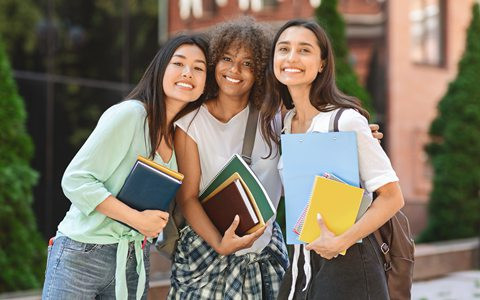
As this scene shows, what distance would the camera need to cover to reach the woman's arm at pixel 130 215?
2.98m

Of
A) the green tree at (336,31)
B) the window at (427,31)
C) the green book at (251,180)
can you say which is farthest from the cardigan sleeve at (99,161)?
the window at (427,31)

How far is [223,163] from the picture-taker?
341 cm

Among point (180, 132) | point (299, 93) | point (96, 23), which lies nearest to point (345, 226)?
point (299, 93)

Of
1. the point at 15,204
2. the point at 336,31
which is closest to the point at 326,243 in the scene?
the point at 15,204

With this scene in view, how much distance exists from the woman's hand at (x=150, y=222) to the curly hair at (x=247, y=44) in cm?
82

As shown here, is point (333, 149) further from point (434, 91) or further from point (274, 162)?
point (434, 91)

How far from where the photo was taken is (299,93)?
315 centimetres

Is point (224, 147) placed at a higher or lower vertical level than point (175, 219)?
higher

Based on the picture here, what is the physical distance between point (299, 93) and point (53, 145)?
24.4ft

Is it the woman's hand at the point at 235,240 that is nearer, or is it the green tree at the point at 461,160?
the woman's hand at the point at 235,240

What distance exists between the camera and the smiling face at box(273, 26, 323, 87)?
3.08m

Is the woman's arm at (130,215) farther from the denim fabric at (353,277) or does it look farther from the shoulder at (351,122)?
the shoulder at (351,122)

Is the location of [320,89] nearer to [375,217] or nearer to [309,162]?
[309,162]

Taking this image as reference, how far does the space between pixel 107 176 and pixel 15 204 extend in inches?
152
